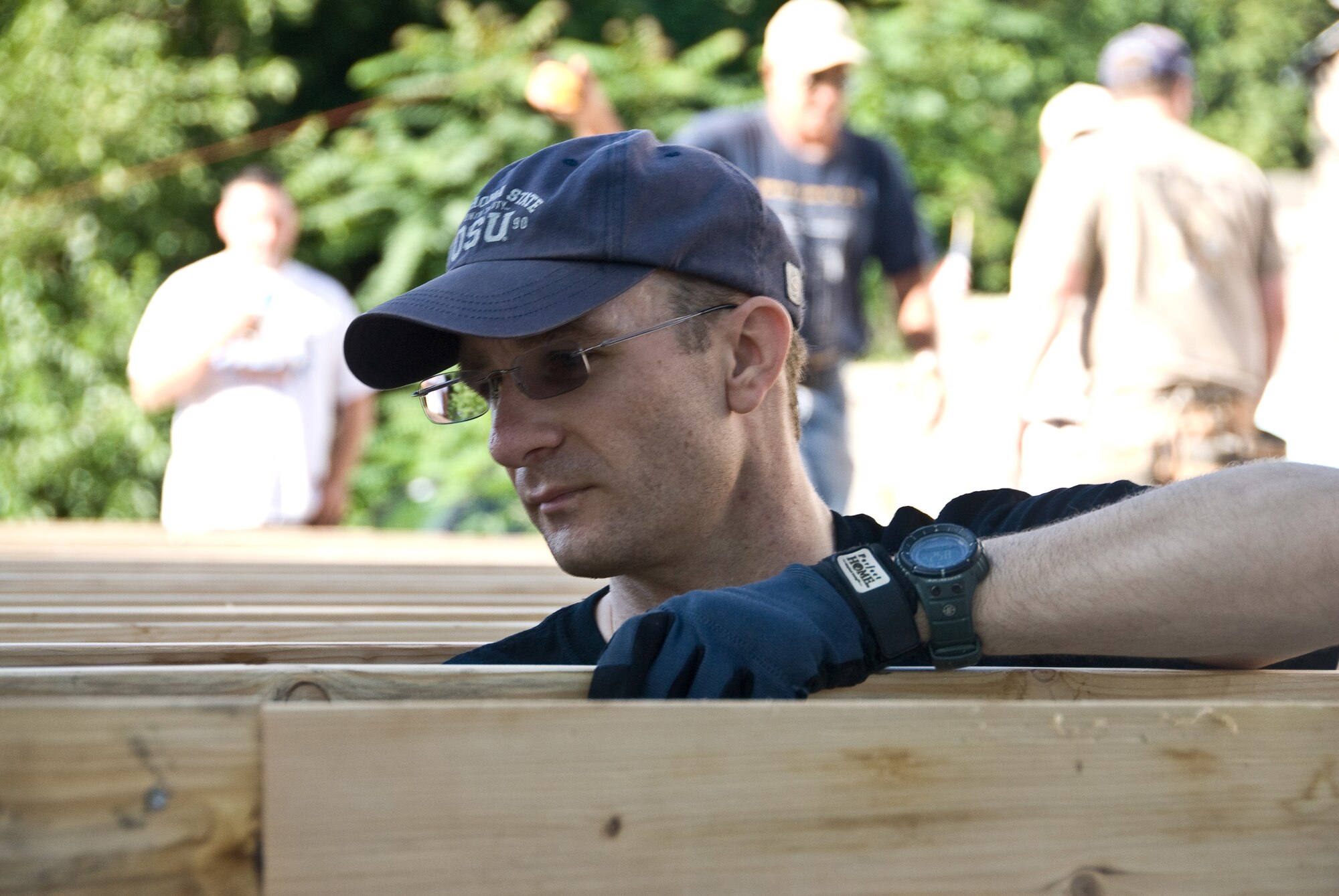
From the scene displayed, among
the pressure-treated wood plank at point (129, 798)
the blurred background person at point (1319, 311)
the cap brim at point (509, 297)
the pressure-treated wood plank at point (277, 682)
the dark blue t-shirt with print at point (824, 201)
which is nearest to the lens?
the pressure-treated wood plank at point (129, 798)

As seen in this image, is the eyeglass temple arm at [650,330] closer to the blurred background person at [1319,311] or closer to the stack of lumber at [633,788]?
the stack of lumber at [633,788]

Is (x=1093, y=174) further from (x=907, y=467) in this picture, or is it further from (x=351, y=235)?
(x=351, y=235)

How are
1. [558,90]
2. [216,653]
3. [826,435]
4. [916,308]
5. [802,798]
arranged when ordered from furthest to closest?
[916,308] → [558,90] → [826,435] → [216,653] → [802,798]

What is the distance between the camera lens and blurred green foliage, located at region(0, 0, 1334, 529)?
25.0ft

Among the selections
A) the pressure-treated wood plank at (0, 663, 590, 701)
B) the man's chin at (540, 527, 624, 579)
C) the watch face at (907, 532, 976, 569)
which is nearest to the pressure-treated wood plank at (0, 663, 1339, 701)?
the pressure-treated wood plank at (0, 663, 590, 701)

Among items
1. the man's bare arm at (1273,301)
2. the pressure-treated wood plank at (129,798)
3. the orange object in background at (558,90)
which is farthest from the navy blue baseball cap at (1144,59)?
the pressure-treated wood plank at (129,798)

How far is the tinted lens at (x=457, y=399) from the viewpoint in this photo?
1.73m

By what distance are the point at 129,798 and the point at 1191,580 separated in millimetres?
922

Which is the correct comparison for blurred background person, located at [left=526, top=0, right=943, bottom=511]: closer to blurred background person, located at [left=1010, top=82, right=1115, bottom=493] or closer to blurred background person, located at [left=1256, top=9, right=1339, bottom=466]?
blurred background person, located at [left=1010, top=82, right=1115, bottom=493]

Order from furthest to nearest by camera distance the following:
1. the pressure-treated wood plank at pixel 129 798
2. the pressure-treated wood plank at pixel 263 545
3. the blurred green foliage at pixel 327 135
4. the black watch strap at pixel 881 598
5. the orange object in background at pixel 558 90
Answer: the blurred green foliage at pixel 327 135, the orange object in background at pixel 558 90, the pressure-treated wood plank at pixel 263 545, the black watch strap at pixel 881 598, the pressure-treated wood plank at pixel 129 798

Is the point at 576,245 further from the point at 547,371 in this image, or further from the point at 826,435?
the point at 826,435

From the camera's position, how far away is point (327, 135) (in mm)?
9656

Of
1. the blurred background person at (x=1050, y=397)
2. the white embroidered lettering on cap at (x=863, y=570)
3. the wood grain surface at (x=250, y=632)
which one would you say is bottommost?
the blurred background person at (x=1050, y=397)

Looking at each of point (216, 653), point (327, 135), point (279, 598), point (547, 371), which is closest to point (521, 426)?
point (547, 371)
